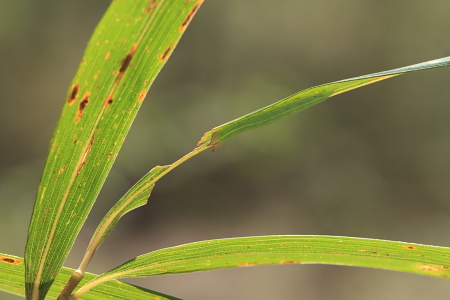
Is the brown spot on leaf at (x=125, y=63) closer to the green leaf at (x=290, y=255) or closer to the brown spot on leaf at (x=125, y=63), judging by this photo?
the brown spot on leaf at (x=125, y=63)

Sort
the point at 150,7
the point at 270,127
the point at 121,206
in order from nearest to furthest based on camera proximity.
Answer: the point at 150,7, the point at 121,206, the point at 270,127

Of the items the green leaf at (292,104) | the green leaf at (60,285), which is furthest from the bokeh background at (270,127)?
the green leaf at (292,104)

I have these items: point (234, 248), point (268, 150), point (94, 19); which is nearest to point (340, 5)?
point (268, 150)

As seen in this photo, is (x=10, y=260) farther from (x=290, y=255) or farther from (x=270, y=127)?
(x=270, y=127)

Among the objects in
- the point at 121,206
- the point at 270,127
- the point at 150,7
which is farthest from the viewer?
the point at 270,127

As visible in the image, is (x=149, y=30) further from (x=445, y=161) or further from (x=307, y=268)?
(x=445, y=161)

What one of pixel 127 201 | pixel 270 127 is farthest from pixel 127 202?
pixel 270 127
